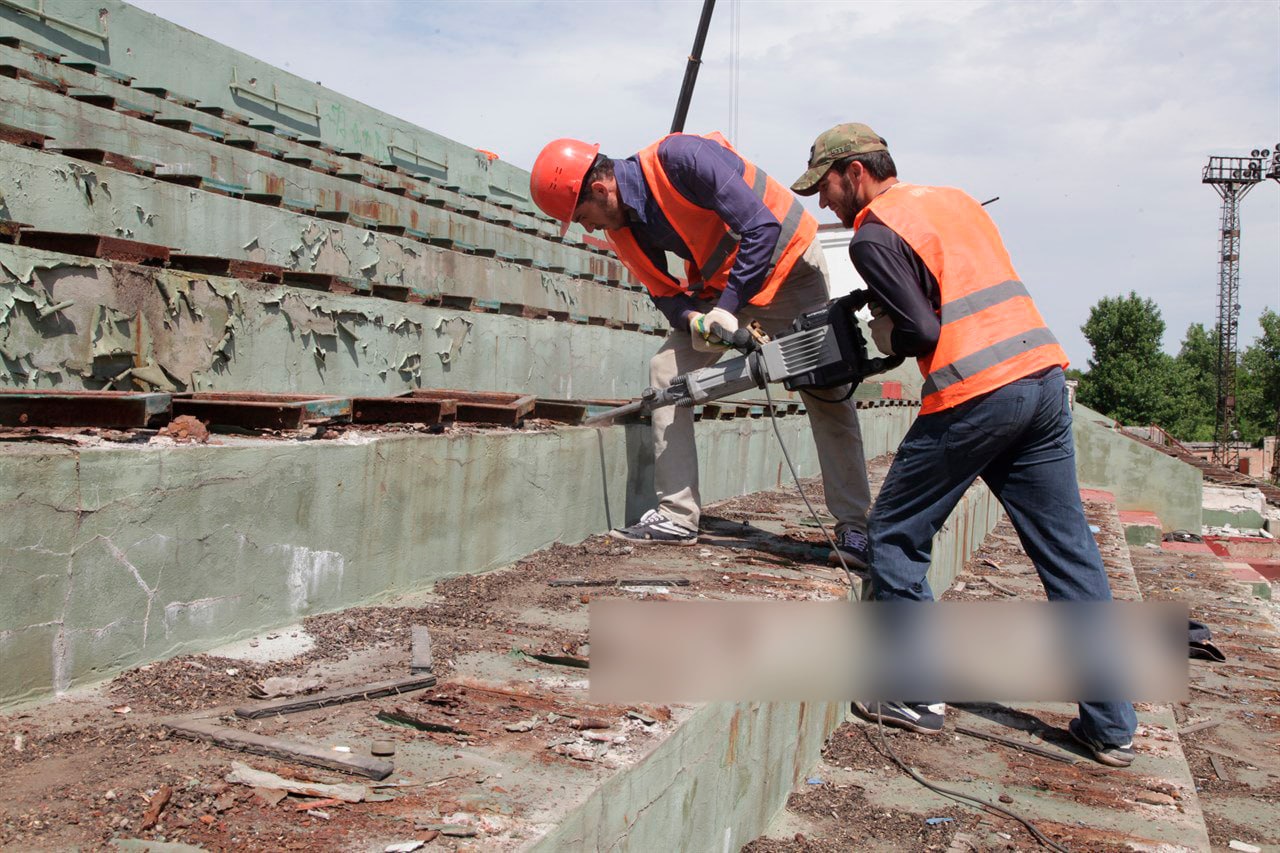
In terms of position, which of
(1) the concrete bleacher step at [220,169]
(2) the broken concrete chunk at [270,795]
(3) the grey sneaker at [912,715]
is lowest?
(3) the grey sneaker at [912,715]

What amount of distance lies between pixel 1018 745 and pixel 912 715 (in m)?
0.34

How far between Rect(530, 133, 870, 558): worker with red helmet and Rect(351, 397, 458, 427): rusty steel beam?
1.03 m

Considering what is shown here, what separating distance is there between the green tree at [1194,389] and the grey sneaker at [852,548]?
163 ft

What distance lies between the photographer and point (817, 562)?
161 inches

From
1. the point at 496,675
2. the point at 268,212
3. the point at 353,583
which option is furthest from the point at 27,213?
the point at 496,675

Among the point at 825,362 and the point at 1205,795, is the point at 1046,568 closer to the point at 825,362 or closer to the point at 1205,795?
the point at 825,362

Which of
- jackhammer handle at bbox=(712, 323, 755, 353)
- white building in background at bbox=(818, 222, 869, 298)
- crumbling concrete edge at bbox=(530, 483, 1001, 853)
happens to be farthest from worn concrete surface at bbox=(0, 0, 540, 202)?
white building in background at bbox=(818, 222, 869, 298)

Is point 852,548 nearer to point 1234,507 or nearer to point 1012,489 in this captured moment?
point 1012,489

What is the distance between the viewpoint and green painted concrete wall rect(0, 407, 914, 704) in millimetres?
2102

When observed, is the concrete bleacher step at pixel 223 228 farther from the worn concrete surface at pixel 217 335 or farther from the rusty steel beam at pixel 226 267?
the rusty steel beam at pixel 226 267

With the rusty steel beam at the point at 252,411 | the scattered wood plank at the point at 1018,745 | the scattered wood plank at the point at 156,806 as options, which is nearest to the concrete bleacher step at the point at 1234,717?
the scattered wood plank at the point at 1018,745

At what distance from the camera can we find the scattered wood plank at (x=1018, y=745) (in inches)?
120

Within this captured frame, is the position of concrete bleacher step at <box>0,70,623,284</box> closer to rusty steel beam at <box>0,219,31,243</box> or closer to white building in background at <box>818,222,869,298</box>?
rusty steel beam at <box>0,219,31,243</box>

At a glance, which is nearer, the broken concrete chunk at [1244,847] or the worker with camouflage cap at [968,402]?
the worker with camouflage cap at [968,402]
